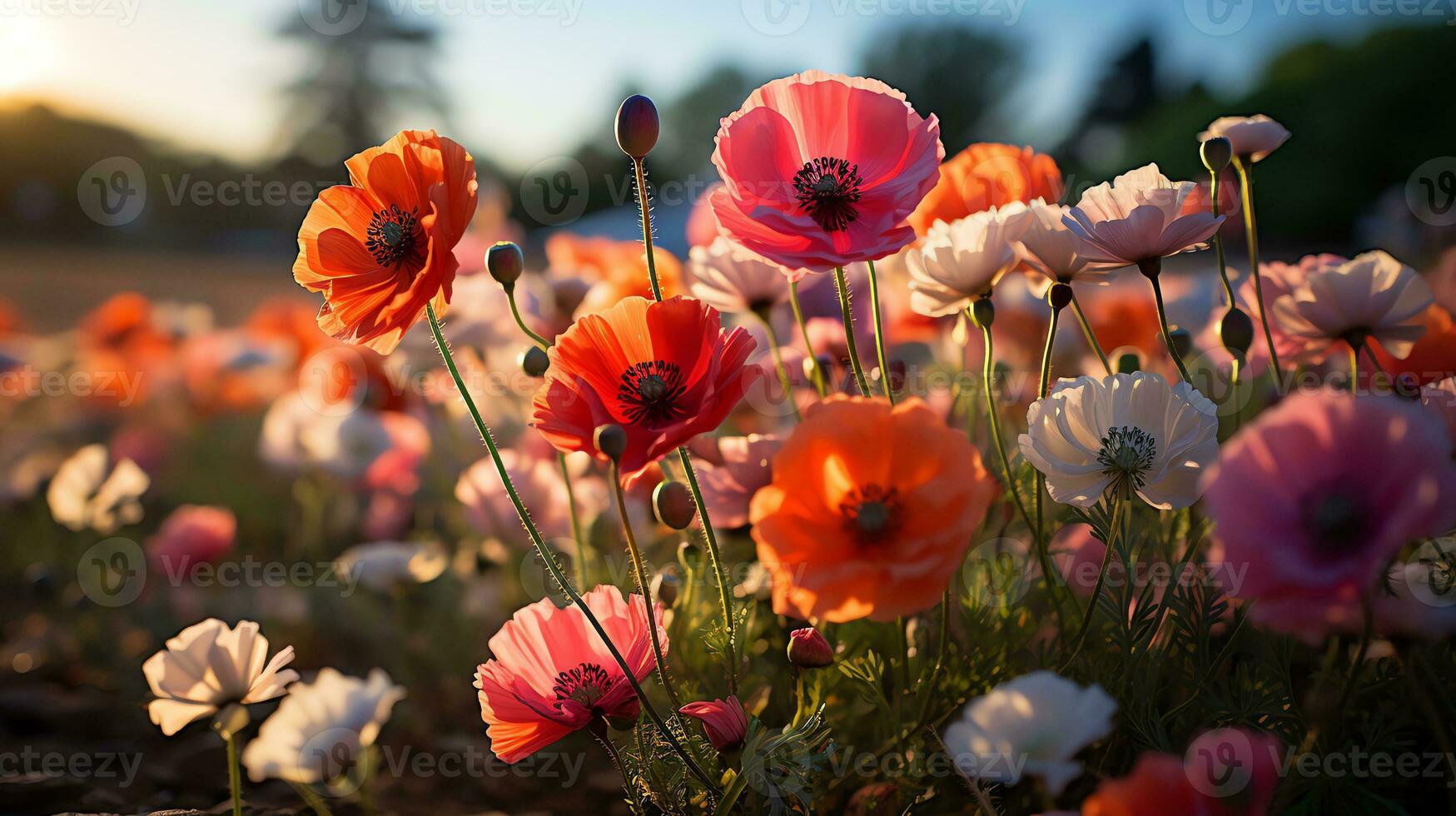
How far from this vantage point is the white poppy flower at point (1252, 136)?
1.08 m

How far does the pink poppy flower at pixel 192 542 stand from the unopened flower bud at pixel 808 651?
1.82 m

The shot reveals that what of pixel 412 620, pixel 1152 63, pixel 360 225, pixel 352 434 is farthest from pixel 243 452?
pixel 1152 63

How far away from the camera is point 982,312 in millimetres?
995

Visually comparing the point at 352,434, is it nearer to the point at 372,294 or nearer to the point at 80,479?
the point at 80,479

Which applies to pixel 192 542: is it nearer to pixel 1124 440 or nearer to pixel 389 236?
pixel 389 236

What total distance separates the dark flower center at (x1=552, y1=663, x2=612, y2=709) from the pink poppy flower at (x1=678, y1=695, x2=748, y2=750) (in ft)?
0.34

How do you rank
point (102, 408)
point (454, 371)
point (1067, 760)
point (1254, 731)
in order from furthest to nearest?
point (102, 408) < point (1254, 731) < point (454, 371) < point (1067, 760)

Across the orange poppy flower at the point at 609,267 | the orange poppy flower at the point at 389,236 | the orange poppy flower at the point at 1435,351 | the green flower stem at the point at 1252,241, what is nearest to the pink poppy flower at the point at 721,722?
the orange poppy flower at the point at 389,236

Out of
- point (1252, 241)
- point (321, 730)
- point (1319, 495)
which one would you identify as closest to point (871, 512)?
point (1319, 495)

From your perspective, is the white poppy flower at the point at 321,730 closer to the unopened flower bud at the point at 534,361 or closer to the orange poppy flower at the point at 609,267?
the unopened flower bud at the point at 534,361

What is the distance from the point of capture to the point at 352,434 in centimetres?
242

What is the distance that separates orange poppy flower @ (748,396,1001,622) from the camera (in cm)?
72

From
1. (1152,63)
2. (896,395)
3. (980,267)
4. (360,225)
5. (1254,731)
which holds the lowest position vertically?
(1254,731)

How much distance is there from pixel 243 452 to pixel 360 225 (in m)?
3.14
